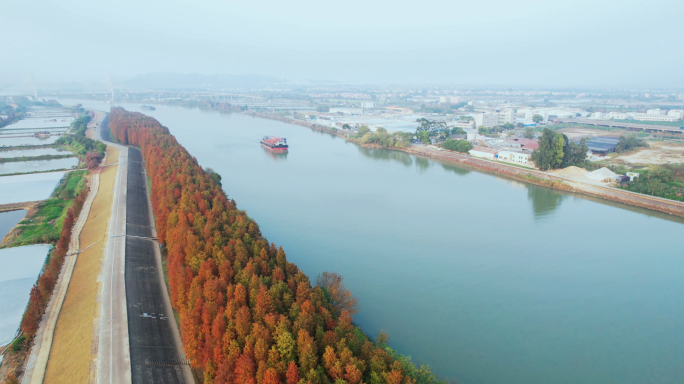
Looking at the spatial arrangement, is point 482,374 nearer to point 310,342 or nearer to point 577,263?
point 310,342

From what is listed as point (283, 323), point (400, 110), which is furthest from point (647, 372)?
point (400, 110)

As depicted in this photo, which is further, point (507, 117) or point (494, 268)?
point (507, 117)

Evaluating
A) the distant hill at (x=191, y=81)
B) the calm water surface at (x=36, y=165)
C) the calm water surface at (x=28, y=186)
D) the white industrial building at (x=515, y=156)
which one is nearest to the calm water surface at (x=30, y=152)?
the calm water surface at (x=36, y=165)

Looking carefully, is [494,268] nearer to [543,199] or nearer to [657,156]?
[543,199]

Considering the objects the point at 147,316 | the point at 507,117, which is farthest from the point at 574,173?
the point at 507,117

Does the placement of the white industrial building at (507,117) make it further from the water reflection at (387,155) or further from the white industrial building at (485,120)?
the water reflection at (387,155)

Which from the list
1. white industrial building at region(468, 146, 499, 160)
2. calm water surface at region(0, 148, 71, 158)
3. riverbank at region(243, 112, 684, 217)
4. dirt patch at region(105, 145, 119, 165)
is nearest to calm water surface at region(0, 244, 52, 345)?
dirt patch at region(105, 145, 119, 165)
